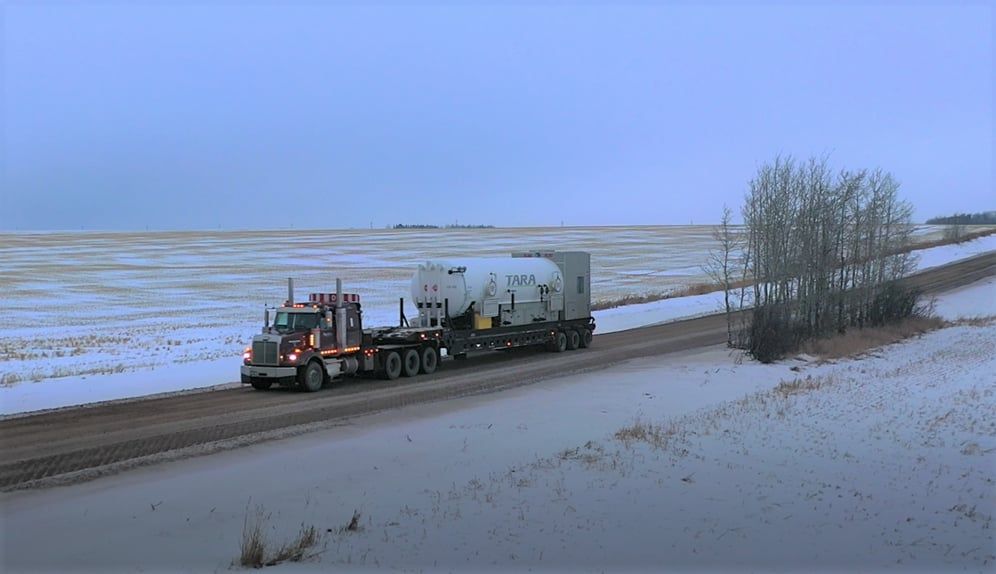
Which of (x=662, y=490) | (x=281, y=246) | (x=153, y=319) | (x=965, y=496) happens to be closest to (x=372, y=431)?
(x=662, y=490)

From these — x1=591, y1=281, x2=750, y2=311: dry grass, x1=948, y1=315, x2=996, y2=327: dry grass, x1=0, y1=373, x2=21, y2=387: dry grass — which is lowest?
x1=948, y1=315, x2=996, y2=327: dry grass

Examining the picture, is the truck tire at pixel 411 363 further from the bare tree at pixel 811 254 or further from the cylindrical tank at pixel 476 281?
the bare tree at pixel 811 254

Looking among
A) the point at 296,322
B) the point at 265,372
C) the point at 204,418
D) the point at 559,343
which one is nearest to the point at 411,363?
the point at 296,322

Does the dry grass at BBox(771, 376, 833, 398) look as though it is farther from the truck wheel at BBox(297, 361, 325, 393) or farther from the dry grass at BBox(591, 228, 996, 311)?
the dry grass at BBox(591, 228, 996, 311)

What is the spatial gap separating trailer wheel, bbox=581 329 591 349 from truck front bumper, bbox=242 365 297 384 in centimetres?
1340

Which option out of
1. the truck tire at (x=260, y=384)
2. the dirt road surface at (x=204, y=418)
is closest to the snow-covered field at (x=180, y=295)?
the truck tire at (x=260, y=384)

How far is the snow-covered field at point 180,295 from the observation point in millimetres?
23156

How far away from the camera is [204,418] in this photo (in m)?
17.1

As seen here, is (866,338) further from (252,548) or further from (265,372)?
(252,548)

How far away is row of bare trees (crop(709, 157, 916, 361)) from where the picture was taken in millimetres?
28953

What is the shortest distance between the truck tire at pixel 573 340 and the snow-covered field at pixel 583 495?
13011 mm

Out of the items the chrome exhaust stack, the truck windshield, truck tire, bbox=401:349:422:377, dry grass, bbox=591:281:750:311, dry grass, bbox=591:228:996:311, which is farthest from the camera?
dry grass, bbox=591:281:750:311

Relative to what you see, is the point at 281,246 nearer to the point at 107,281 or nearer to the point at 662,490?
the point at 107,281

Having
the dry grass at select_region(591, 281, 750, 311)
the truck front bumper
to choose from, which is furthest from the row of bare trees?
the truck front bumper
